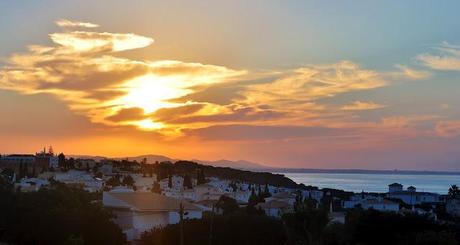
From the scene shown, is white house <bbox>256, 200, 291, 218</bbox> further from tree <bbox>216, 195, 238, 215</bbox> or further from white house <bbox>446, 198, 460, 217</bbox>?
white house <bbox>446, 198, 460, 217</bbox>

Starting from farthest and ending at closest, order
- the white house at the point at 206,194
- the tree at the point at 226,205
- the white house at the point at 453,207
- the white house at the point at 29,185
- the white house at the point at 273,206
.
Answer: the white house at the point at 453,207
the white house at the point at 206,194
the white house at the point at 273,206
the tree at the point at 226,205
the white house at the point at 29,185

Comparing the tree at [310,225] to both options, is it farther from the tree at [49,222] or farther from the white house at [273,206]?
the white house at [273,206]

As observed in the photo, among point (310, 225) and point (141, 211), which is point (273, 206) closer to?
point (141, 211)

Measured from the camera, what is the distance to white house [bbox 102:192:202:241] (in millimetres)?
44094

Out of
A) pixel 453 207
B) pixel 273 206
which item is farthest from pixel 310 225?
pixel 453 207

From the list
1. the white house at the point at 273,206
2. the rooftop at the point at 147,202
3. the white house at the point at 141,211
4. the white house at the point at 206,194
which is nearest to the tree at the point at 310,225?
the white house at the point at 141,211

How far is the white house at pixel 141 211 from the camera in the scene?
145 feet

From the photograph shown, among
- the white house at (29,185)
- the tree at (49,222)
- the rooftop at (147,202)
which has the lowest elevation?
the tree at (49,222)

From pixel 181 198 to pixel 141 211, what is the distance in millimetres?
16734

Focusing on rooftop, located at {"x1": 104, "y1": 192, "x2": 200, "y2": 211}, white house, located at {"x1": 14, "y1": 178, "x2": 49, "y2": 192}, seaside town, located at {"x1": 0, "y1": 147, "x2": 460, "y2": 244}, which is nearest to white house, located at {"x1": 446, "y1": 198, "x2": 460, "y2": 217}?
seaside town, located at {"x1": 0, "y1": 147, "x2": 460, "y2": 244}

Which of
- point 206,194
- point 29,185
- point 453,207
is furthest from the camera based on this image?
point 453,207

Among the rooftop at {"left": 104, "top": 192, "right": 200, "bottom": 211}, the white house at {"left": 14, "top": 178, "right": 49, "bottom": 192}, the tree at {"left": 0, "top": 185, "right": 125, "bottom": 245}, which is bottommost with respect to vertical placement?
the tree at {"left": 0, "top": 185, "right": 125, "bottom": 245}

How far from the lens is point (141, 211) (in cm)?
4469

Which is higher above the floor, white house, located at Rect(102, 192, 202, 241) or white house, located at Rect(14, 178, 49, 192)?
white house, located at Rect(14, 178, 49, 192)
